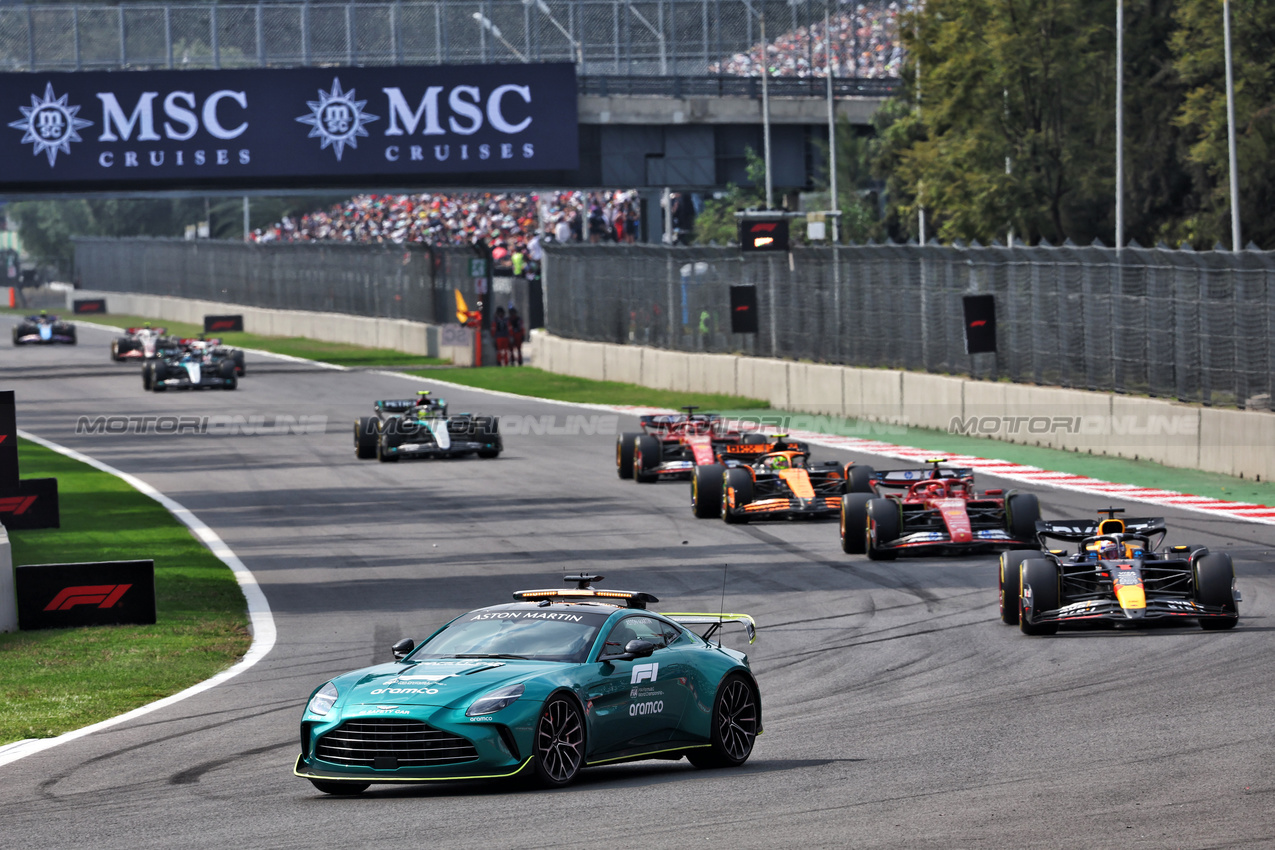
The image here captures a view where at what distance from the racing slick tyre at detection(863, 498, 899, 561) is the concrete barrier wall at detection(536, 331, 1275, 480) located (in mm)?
7815

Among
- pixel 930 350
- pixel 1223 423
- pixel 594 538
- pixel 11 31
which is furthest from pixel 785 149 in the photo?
pixel 594 538

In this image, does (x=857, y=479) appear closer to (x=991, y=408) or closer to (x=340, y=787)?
(x=991, y=408)

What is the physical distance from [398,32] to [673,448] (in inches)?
1130

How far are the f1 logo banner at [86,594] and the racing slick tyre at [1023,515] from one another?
902 cm

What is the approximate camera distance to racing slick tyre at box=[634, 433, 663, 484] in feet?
92.2

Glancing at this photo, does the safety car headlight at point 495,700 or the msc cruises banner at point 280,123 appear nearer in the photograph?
the safety car headlight at point 495,700

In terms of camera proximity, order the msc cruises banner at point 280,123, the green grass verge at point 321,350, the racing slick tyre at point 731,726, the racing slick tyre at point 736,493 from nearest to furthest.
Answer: the racing slick tyre at point 731,726 → the racing slick tyre at point 736,493 → the msc cruises banner at point 280,123 → the green grass verge at point 321,350

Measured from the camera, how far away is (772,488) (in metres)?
24.2

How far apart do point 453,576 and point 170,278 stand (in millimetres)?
72407

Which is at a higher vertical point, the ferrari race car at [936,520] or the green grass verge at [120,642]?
the ferrari race car at [936,520]

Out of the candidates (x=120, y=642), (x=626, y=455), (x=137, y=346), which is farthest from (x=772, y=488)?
(x=137, y=346)

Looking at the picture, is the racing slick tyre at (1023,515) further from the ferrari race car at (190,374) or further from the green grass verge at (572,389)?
the ferrari race car at (190,374)

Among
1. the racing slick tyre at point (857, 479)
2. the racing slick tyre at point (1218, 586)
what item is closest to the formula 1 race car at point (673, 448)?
the racing slick tyre at point (857, 479)

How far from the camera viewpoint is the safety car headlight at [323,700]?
10.4 metres
